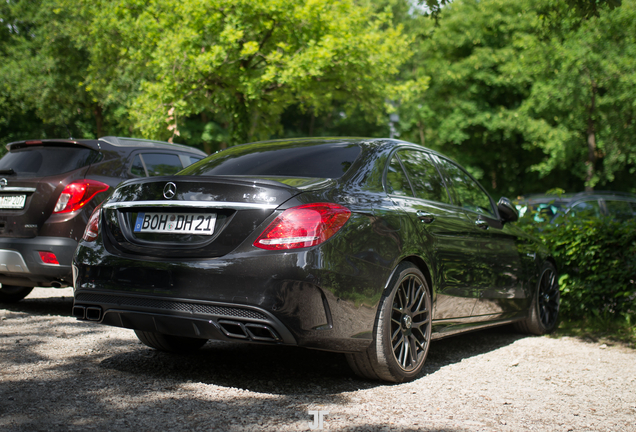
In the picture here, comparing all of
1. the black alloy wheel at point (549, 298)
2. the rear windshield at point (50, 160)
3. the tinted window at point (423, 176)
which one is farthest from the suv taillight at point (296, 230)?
the black alloy wheel at point (549, 298)

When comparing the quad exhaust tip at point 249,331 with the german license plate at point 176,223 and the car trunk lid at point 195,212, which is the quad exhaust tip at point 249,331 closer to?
the car trunk lid at point 195,212

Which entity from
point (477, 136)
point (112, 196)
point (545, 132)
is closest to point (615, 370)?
point (112, 196)

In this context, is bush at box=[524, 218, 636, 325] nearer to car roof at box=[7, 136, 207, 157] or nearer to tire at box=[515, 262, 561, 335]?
tire at box=[515, 262, 561, 335]

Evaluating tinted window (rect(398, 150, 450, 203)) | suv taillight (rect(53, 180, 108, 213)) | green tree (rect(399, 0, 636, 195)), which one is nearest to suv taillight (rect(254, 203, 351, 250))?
tinted window (rect(398, 150, 450, 203))

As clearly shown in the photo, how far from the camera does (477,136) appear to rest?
31531mm

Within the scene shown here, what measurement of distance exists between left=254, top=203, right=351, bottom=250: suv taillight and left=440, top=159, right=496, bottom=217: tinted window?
203 centimetres

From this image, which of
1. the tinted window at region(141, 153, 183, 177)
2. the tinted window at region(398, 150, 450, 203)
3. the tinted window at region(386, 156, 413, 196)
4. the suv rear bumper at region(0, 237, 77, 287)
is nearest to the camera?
the tinted window at region(386, 156, 413, 196)

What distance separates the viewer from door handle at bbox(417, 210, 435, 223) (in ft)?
14.4

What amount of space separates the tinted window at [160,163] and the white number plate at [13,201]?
1.29m

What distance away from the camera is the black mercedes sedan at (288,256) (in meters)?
3.41

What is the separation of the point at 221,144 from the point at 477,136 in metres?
12.9

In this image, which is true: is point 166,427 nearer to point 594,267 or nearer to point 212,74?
point 594,267

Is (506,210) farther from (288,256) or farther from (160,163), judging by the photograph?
(160,163)

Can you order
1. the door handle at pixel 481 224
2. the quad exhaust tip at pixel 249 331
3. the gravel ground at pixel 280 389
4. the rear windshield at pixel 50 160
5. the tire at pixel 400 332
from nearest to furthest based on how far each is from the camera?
the gravel ground at pixel 280 389
the quad exhaust tip at pixel 249 331
the tire at pixel 400 332
the door handle at pixel 481 224
the rear windshield at pixel 50 160
